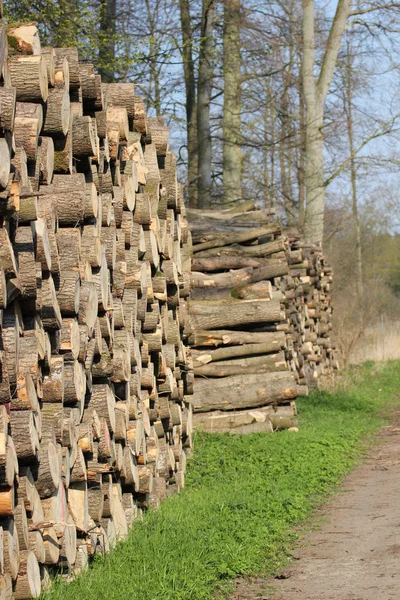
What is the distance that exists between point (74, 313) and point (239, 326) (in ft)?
25.8

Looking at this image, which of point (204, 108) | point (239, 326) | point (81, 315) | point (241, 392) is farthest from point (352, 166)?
point (81, 315)

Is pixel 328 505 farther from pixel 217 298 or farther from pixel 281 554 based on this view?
pixel 217 298

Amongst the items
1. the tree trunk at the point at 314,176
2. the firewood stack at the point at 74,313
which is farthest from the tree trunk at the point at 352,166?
the firewood stack at the point at 74,313

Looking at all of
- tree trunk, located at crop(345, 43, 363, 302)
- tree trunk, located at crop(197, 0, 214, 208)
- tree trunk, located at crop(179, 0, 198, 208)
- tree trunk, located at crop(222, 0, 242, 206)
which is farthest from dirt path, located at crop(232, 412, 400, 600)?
tree trunk, located at crop(345, 43, 363, 302)

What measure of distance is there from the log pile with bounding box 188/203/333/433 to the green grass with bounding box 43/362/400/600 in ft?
1.98

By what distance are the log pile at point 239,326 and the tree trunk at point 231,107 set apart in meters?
6.45

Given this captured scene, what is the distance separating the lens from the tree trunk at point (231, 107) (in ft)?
67.0

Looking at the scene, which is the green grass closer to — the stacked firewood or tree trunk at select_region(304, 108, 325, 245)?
the stacked firewood

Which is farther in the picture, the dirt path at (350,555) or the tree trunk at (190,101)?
the tree trunk at (190,101)

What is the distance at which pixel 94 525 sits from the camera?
5.98 meters

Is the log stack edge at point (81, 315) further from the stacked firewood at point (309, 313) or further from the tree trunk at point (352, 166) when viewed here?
the tree trunk at point (352, 166)

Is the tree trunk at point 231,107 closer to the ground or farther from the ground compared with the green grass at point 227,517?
farther from the ground

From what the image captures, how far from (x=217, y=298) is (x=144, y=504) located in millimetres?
5769

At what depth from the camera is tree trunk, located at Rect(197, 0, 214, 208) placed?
2031 centimetres
